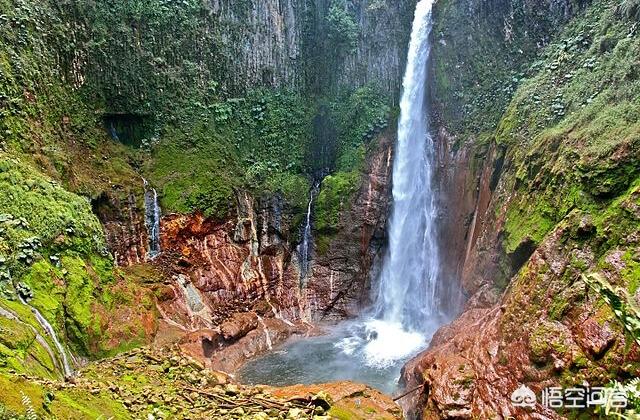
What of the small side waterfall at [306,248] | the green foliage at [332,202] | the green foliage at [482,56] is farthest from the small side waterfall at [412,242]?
the small side waterfall at [306,248]

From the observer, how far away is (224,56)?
19.8 metres

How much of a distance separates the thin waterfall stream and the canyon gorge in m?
0.10

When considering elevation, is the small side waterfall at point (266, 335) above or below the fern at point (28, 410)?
below

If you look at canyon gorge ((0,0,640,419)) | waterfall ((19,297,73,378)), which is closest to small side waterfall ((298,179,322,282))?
canyon gorge ((0,0,640,419))

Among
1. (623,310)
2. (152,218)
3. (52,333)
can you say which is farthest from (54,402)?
(152,218)

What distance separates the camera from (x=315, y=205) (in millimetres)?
19016

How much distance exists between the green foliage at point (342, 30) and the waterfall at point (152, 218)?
405 inches

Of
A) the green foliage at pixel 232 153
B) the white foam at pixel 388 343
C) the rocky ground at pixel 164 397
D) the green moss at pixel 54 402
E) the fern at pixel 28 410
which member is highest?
the green foliage at pixel 232 153

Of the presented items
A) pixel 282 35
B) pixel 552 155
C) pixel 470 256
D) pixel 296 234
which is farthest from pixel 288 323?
pixel 282 35

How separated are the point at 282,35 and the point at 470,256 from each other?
41.7ft

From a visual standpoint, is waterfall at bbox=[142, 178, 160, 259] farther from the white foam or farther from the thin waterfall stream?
the white foam

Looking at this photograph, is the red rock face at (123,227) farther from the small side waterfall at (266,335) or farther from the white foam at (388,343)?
the white foam at (388,343)

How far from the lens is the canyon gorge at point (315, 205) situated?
338 inches

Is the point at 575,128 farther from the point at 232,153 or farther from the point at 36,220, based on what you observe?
the point at 36,220
